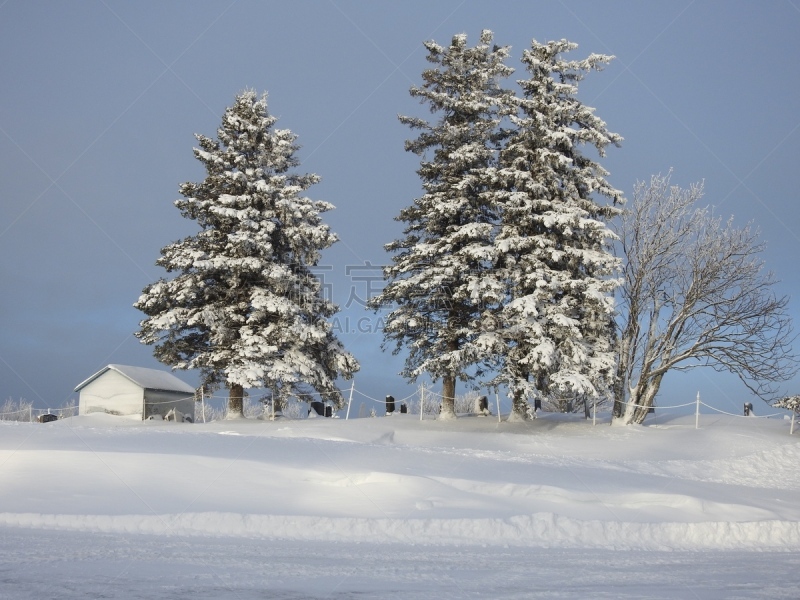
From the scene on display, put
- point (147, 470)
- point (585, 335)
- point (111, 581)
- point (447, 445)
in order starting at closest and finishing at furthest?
point (111, 581)
point (147, 470)
point (447, 445)
point (585, 335)

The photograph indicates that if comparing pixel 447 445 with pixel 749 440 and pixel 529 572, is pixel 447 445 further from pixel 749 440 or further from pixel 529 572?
pixel 529 572

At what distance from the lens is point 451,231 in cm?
2733

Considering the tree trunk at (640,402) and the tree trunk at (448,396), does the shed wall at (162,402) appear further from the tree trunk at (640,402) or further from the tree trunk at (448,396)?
the tree trunk at (640,402)

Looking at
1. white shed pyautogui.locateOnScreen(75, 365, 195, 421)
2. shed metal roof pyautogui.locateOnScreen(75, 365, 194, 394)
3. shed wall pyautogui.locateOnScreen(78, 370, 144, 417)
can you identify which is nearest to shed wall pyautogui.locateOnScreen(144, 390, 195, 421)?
white shed pyautogui.locateOnScreen(75, 365, 195, 421)

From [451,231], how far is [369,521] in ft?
58.4

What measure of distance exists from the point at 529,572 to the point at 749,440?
1773cm

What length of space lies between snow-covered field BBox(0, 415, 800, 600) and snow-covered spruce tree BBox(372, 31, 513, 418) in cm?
784

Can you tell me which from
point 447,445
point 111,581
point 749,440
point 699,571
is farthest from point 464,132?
point 111,581

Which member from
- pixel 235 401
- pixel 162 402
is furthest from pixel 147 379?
pixel 235 401

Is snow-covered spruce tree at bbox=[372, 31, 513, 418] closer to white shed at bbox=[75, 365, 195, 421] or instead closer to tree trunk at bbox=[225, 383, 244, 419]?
tree trunk at bbox=[225, 383, 244, 419]

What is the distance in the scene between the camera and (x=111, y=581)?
673cm

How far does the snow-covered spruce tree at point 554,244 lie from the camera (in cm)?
2409

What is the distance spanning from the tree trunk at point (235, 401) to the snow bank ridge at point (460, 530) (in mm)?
16926

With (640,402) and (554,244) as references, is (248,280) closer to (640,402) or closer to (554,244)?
(554,244)
